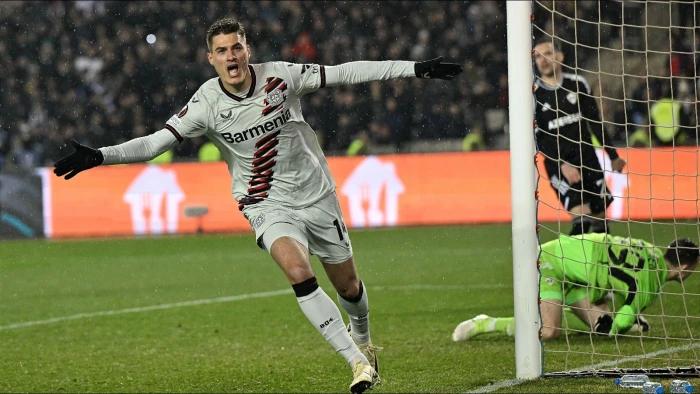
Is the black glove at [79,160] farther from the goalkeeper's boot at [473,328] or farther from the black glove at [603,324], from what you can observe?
the black glove at [603,324]

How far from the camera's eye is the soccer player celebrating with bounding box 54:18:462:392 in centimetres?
605

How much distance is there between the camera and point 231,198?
17.0 metres

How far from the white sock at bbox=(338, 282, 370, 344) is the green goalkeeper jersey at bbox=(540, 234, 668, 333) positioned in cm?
137

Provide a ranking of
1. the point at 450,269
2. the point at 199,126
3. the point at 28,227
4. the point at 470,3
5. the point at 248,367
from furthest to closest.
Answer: the point at 470,3 < the point at 28,227 < the point at 450,269 < the point at 248,367 < the point at 199,126

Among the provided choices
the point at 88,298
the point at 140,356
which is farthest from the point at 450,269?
the point at 140,356

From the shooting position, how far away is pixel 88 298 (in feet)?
37.3

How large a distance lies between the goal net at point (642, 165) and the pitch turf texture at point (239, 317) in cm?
8

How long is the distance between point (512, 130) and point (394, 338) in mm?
2496

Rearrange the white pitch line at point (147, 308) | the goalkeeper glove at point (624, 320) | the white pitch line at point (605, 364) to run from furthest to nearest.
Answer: the white pitch line at point (147, 308)
the goalkeeper glove at point (624, 320)
the white pitch line at point (605, 364)

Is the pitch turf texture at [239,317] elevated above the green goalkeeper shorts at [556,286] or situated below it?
below

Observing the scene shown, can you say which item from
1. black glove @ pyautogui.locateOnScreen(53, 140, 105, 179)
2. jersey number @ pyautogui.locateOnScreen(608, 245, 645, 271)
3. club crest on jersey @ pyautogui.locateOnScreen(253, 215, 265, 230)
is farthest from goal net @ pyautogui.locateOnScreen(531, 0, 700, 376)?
black glove @ pyautogui.locateOnScreen(53, 140, 105, 179)

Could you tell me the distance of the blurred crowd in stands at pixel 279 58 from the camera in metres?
20.0

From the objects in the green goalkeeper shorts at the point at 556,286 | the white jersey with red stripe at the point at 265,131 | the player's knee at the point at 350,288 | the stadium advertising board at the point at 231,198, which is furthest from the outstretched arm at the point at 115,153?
the stadium advertising board at the point at 231,198

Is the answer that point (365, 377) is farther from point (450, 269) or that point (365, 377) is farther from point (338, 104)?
point (338, 104)
